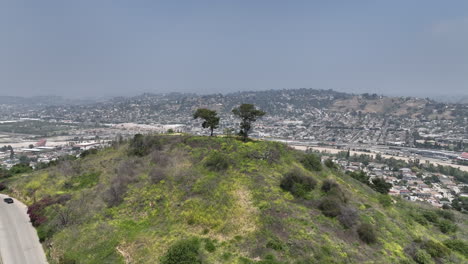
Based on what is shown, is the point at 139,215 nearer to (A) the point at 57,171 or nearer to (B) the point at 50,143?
(A) the point at 57,171

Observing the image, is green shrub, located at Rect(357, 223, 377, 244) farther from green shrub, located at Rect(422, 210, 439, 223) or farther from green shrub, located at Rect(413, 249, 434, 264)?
green shrub, located at Rect(422, 210, 439, 223)

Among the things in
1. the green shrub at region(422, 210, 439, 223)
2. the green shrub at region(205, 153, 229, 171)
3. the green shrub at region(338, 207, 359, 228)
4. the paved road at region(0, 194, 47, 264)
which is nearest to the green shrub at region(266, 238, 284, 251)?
the green shrub at region(338, 207, 359, 228)

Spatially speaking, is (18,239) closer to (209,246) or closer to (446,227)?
(209,246)

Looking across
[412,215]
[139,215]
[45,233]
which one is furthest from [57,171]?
[412,215]

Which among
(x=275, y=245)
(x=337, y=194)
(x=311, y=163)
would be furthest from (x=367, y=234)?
(x=311, y=163)

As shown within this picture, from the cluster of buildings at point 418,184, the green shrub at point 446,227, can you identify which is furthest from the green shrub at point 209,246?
the cluster of buildings at point 418,184

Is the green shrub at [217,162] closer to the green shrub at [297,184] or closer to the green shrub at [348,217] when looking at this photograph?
the green shrub at [297,184]
